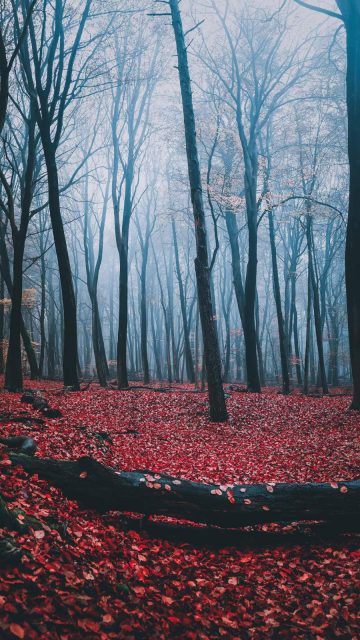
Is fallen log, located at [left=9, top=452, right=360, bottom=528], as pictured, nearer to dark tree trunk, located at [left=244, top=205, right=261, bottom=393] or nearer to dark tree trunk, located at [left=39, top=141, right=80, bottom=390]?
dark tree trunk, located at [left=39, top=141, right=80, bottom=390]

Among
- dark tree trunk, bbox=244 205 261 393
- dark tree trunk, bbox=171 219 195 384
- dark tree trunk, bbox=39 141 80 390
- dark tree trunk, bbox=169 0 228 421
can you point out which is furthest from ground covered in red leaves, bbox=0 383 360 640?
dark tree trunk, bbox=171 219 195 384

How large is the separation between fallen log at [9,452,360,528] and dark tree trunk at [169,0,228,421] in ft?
17.5

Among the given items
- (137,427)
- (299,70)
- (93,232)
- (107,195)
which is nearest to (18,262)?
(137,427)

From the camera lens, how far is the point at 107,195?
840 inches

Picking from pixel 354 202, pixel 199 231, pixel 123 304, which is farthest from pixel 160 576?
pixel 123 304

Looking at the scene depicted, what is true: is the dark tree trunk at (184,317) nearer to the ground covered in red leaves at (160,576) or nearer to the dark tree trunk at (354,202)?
the dark tree trunk at (354,202)

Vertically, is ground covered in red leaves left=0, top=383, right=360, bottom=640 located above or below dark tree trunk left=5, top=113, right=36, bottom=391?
below

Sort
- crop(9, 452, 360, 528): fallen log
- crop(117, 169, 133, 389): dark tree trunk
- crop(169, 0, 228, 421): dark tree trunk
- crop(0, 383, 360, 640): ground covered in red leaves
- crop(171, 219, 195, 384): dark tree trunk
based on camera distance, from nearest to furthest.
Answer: crop(0, 383, 360, 640): ground covered in red leaves, crop(9, 452, 360, 528): fallen log, crop(169, 0, 228, 421): dark tree trunk, crop(117, 169, 133, 389): dark tree trunk, crop(171, 219, 195, 384): dark tree trunk

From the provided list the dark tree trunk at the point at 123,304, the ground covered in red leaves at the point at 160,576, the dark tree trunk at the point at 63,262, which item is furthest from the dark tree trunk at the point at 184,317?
the ground covered in red leaves at the point at 160,576

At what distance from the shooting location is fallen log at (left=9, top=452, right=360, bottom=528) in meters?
4.18

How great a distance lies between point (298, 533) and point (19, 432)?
4.60 metres

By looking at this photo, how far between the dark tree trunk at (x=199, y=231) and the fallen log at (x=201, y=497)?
5.34 m

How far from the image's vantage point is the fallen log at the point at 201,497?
4.18 m

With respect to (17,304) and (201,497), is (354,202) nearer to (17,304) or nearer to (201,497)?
(201,497)
